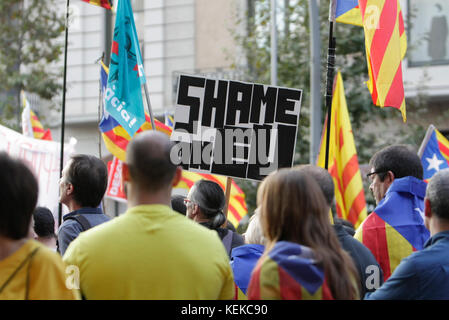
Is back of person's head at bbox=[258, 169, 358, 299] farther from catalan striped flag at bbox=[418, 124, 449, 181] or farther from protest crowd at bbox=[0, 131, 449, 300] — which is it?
catalan striped flag at bbox=[418, 124, 449, 181]

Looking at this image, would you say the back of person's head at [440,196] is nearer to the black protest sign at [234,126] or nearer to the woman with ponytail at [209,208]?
the woman with ponytail at [209,208]

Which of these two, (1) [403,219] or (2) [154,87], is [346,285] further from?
(2) [154,87]

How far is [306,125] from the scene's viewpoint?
533 inches

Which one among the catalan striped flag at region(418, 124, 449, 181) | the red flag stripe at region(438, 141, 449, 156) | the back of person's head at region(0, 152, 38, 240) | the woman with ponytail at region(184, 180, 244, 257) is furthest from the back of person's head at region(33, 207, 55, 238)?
the red flag stripe at region(438, 141, 449, 156)

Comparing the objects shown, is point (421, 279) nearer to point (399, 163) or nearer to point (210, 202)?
point (399, 163)

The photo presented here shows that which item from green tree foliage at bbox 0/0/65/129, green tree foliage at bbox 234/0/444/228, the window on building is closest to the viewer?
green tree foliage at bbox 234/0/444/228

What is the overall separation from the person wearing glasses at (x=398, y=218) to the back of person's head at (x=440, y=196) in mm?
1134

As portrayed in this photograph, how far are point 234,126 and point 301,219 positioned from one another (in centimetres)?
242

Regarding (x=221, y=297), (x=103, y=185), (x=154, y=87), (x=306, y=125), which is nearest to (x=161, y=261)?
(x=221, y=297)

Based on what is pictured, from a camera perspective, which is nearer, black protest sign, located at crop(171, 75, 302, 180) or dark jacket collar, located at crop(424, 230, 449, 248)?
dark jacket collar, located at crop(424, 230, 449, 248)

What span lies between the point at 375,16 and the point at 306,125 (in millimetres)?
7672

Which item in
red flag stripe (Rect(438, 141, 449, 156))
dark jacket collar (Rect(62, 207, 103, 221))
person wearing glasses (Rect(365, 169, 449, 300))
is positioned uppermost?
red flag stripe (Rect(438, 141, 449, 156))

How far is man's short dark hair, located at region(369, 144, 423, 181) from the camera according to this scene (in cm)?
455

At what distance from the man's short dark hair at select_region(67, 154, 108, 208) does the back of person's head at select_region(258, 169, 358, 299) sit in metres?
1.61
